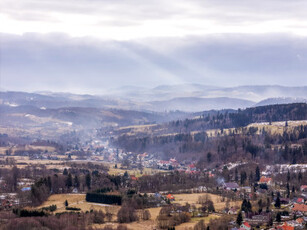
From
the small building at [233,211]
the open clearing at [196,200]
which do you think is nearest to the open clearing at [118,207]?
the open clearing at [196,200]

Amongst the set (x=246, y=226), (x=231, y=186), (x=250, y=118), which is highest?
(x=250, y=118)

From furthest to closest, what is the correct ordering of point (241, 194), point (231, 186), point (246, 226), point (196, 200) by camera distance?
1. point (231, 186)
2. point (241, 194)
3. point (196, 200)
4. point (246, 226)

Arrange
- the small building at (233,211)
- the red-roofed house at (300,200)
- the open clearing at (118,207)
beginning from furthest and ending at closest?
the red-roofed house at (300,200) → the small building at (233,211) → the open clearing at (118,207)

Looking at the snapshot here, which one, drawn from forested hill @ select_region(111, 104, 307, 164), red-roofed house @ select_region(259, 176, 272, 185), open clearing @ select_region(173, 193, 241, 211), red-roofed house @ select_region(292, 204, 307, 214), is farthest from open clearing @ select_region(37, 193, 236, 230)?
forested hill @ select_region(111, 104, 307, 164)

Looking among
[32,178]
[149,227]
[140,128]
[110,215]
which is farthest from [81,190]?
[140,128]

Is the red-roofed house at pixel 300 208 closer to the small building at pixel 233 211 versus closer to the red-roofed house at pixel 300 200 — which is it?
the red-roofed house at pixel 300 200

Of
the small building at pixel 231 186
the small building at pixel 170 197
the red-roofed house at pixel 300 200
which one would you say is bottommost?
the red-roofed house at pixel 300 200

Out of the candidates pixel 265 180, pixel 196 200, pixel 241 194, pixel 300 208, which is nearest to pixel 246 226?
pixel 300 208

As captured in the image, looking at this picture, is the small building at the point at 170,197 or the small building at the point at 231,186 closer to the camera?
the small building at the point at 170,197

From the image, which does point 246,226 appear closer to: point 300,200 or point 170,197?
point 300,200

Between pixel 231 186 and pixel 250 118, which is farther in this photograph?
pixel 250 118

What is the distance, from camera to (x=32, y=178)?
308 ft

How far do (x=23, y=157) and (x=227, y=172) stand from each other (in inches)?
2166

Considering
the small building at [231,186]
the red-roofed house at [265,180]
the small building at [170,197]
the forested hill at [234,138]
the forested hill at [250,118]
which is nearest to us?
the small building at [170,197]
